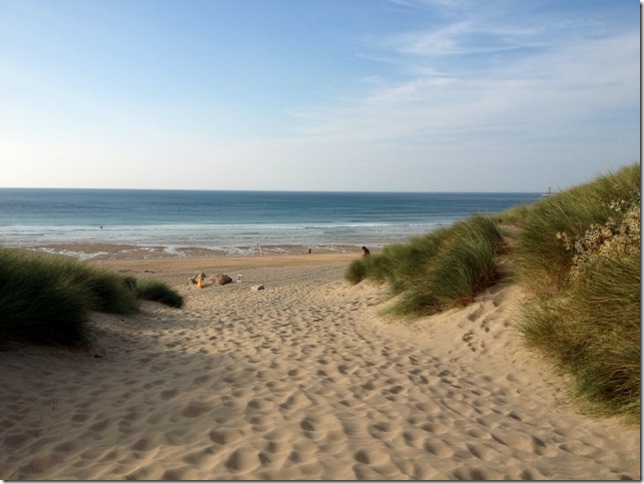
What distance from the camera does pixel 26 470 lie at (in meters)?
3.44

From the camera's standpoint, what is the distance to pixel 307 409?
4.51m

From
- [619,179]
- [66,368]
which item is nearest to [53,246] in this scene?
[66,368]

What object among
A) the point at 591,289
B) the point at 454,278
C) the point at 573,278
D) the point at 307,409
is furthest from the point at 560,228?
the point at 307,409

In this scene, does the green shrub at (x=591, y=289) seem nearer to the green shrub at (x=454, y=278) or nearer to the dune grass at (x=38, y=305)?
the green shrub at (x=454, y=278)

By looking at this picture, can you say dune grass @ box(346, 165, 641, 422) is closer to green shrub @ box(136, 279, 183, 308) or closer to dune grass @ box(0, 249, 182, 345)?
dune grass @ box(0, 249, 182, 345)

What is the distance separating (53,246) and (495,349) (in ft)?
103

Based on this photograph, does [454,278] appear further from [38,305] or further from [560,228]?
[38,305]

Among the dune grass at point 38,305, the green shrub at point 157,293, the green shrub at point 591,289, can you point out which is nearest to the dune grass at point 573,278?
the green shrub at point 591,289

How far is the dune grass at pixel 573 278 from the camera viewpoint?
14.8 ft

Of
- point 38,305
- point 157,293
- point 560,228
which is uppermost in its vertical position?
point 560,228

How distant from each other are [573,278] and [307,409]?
3497 mm

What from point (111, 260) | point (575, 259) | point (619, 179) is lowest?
point (111, 260)

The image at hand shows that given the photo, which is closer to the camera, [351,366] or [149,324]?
[351,366]

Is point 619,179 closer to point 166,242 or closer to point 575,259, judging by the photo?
point 575,259
